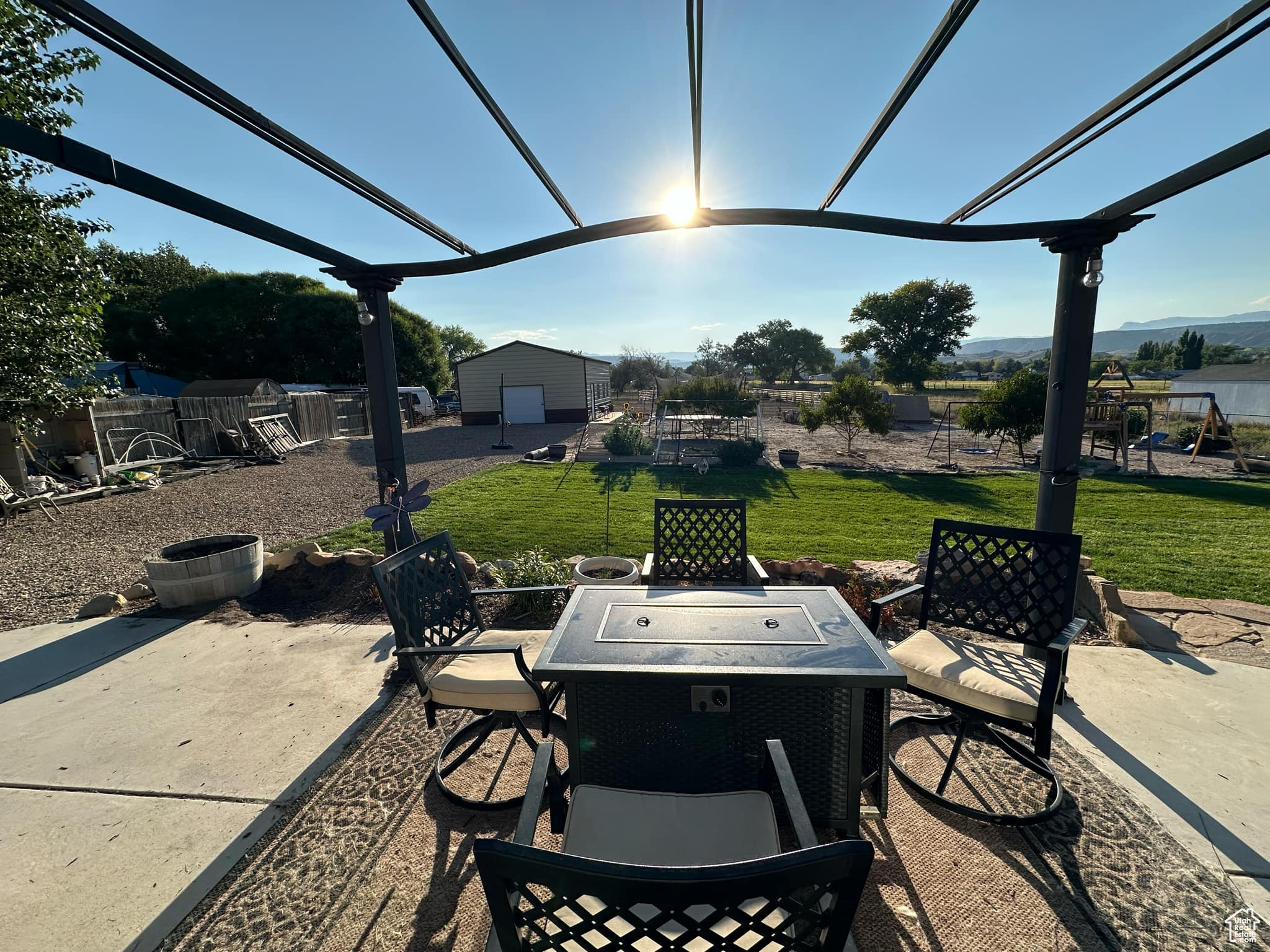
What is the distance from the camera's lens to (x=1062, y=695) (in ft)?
9.62

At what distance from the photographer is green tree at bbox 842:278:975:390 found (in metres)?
39.4

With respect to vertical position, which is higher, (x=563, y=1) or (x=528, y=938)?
(x=563, y=1)

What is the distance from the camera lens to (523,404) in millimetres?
22469

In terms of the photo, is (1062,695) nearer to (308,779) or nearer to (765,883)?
(765,883)

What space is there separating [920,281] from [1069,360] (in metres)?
44.4

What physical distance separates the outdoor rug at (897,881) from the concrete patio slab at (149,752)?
0.23 meters

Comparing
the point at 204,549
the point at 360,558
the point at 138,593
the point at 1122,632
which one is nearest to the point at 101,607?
the point at 138,593

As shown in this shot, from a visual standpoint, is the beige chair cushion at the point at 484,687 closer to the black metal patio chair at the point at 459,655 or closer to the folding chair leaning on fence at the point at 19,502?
the black metal patio chair at the point at 459,655

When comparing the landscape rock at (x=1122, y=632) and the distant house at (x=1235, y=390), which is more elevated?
the distant house at (x=1235, y=390)

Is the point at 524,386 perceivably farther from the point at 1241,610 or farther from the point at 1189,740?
the point at 1189,740

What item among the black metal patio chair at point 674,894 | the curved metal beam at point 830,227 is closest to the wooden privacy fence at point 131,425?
the curved metal beam at point 830,227

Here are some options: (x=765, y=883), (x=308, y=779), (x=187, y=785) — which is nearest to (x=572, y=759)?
(x=765, y=883)

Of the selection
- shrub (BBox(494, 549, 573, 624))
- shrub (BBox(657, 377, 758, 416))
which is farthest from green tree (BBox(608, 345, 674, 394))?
shrub (BBox(494, 549, 573, 624))

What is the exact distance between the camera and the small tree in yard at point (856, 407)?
41.1 feet
